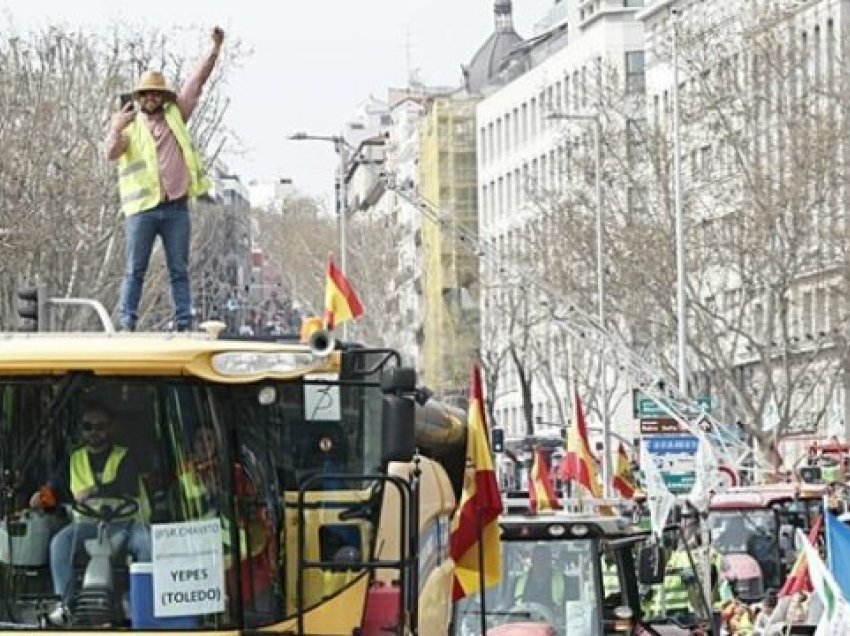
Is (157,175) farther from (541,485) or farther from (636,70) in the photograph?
(636,70)

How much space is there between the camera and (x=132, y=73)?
5394cm

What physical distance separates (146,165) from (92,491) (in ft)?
10.6

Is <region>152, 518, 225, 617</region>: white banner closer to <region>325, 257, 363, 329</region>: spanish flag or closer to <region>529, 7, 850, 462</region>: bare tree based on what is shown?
<region>325, 257, 363, 329</region>: spanish flag

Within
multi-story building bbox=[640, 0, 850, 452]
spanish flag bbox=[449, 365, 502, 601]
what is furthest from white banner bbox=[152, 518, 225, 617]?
multi-story building bbox=[640, 0, 850, 452]

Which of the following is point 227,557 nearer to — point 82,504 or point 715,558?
point 82,504

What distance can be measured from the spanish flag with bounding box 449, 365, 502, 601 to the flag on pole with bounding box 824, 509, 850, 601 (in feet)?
9.57

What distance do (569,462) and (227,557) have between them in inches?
701

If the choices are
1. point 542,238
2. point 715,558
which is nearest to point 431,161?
point 542,238

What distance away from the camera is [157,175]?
14.3m

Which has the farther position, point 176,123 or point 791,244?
point 791,244

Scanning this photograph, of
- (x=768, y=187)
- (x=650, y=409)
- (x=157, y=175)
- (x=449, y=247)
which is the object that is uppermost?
(x=449, y=247)

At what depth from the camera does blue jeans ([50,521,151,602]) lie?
11.3 m

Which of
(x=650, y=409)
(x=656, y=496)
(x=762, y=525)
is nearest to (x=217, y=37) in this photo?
(x=656, y=496)

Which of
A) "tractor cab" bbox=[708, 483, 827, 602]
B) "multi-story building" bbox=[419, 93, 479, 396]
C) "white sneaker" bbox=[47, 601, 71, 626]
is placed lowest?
"white sneaker" bbox=[47, 601, 71, 626]
